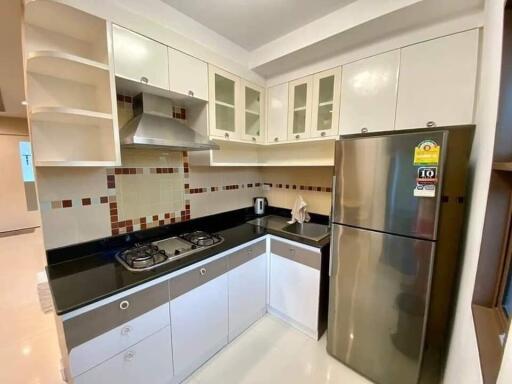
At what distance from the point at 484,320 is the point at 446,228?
23.5 inches

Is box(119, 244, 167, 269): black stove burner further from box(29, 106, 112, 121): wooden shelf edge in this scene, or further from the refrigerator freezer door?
the refrigerator freezer door

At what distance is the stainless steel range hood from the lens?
4.45 ft

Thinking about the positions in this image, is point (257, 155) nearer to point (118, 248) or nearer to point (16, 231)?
point (118, 248)

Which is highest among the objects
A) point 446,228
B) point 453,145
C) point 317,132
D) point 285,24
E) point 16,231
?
point 285,24

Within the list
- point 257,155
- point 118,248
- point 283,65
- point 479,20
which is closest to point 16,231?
point 118,248

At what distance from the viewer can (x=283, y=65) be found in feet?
6.51

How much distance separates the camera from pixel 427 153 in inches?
45.7

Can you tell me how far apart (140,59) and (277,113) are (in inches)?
48.8

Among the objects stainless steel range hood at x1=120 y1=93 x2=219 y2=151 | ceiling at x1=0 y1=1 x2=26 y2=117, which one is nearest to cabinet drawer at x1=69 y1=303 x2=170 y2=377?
stainless steel range hood at x1=120 y1=93 x2=219 y2=151

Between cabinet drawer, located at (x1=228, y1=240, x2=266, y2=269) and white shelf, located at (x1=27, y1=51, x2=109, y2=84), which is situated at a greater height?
white shelf, located at (x1=27, y1=51, x2=109, y2=84)

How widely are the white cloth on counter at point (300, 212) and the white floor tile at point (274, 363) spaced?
1.02m

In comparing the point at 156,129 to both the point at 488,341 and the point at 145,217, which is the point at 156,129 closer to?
the point at 145,217

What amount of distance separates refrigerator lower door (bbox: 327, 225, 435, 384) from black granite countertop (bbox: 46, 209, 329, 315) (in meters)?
0.31

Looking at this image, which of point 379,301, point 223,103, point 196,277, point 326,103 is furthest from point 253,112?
point 379,301
